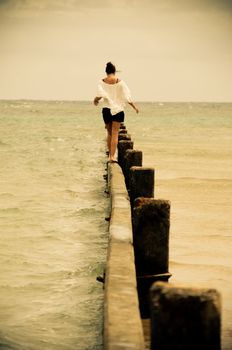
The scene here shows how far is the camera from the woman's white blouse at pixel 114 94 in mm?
8992

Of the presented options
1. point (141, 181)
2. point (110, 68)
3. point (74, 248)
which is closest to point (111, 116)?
point (110, 68)

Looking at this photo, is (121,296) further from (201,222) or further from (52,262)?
(201,222)

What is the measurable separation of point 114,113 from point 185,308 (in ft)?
23.6

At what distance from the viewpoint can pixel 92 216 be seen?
31.2ft

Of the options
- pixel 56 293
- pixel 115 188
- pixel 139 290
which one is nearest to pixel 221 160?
pixel 115 188

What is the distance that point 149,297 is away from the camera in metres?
2.35

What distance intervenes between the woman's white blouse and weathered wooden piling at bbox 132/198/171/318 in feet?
16.6

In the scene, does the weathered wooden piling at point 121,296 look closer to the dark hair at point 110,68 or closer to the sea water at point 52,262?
the sea water at point 52,262

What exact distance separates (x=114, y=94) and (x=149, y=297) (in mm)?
6882

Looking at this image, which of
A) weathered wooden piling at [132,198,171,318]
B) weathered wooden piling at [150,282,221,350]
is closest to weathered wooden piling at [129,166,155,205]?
weathered wooden piling at [132,198,171,318]

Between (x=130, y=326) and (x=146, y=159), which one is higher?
(x=146, y=159)

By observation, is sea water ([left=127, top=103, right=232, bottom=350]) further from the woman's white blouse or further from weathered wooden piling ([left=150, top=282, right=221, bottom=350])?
the woman's white blouse

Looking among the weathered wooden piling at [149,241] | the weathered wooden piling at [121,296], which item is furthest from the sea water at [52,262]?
the weathered wooden piling at [121,296]

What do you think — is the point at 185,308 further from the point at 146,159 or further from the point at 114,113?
the point at 146,159
